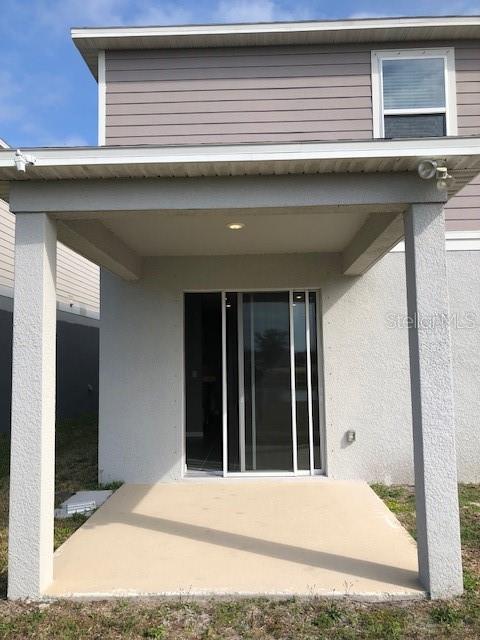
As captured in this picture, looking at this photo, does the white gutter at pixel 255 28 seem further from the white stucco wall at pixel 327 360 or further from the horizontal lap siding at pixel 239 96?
the white stucco wall at pixel 327 360

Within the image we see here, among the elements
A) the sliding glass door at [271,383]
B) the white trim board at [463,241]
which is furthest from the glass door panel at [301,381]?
the white trim board at [463,241]

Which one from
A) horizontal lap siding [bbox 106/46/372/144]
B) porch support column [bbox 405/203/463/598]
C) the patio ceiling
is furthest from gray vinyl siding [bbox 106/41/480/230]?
porch support column [bbox 405/203/463/598]

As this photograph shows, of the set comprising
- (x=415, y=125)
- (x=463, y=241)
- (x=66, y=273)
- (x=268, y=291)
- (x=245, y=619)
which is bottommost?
(x=245, y=619)

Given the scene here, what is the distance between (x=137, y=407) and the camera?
6824mm

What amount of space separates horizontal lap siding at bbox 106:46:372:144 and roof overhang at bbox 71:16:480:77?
0.47 ft

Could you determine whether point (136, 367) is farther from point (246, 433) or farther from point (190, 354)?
point (246, 433)

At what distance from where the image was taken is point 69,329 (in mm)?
13086

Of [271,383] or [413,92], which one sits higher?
[413,92]

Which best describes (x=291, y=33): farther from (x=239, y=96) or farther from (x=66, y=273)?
(x=66, y=273)

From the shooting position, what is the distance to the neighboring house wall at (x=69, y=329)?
1055cm

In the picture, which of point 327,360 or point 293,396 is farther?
point 293,396

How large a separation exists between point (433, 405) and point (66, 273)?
11.2 metres

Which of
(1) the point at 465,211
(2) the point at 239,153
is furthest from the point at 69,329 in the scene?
(2) the point at 239,153

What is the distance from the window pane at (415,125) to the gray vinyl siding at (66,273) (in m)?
5.92
